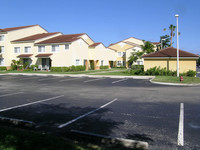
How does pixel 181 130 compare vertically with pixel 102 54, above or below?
below

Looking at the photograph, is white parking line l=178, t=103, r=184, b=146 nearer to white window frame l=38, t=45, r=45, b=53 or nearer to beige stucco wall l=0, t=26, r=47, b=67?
white window frame l=38, t=45, r=45, b=53

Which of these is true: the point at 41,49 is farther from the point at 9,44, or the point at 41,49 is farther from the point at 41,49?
the point at 9,44

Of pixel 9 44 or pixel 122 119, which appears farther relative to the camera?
pixel 9 44

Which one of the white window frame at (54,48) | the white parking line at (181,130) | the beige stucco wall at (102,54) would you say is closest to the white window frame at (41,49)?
the white window frame at (54,48)

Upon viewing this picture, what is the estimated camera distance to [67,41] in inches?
1468

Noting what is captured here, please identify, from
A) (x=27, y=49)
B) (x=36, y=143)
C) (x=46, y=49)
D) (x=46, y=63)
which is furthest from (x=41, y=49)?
(x=36, y=143)

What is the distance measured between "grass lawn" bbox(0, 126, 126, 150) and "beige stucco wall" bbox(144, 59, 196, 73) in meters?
24.3

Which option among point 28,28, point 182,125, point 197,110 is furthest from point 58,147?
point 28,28

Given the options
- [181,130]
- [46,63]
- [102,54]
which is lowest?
[181,130]

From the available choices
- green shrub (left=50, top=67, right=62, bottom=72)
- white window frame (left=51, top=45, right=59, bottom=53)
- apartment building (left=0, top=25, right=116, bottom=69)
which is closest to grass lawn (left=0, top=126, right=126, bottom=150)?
green shrub (left=50, top=67, right=62, bottom=72)

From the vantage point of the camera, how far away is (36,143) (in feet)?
14.0

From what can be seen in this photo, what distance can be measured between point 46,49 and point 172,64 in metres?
24.9

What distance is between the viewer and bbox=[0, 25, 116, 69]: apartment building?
1501 inches

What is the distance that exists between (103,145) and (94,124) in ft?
5.44
